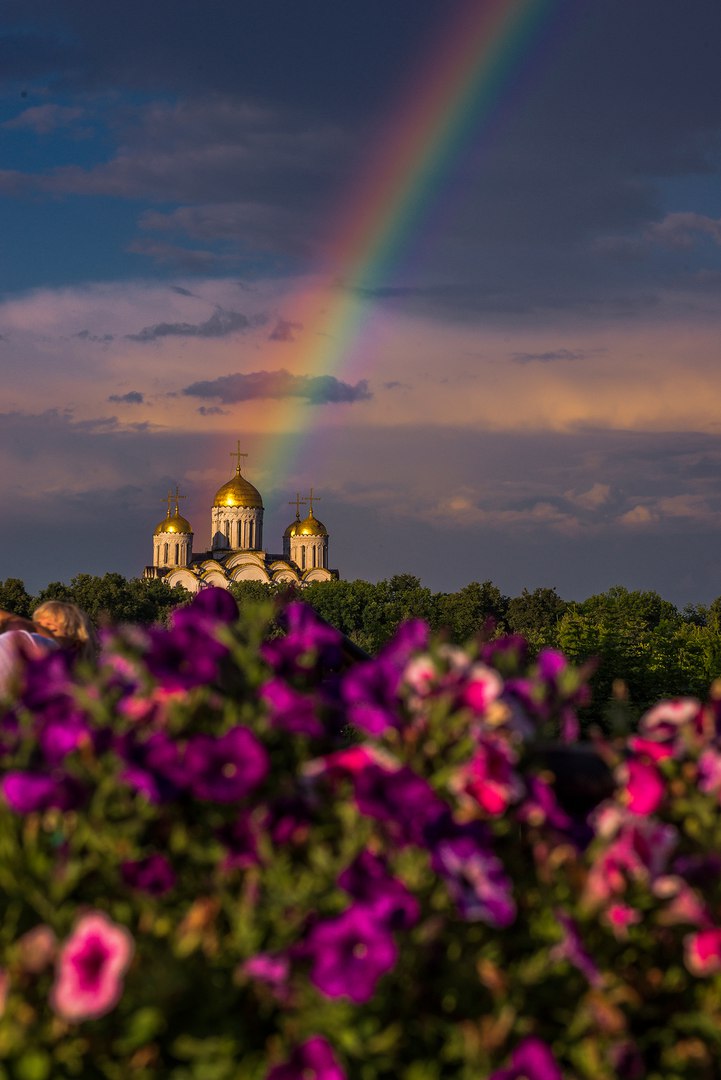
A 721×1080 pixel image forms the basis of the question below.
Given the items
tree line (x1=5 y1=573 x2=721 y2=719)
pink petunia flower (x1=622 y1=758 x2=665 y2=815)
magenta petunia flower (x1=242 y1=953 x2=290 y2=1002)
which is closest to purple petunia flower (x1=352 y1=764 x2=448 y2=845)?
magenta petunia flower (x1=242 y1=953 x2=290 y2=1002)

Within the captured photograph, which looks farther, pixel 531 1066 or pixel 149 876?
pixel 149 876

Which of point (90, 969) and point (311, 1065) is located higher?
point (90, 969)

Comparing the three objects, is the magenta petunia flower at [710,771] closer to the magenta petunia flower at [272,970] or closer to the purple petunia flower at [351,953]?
the purple petunia flower at [351,953]

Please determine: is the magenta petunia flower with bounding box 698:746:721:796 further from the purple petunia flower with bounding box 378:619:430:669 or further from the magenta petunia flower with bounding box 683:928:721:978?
the purple petunia flower with bounding box 378:619:430:669

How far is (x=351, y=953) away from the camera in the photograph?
2.27m

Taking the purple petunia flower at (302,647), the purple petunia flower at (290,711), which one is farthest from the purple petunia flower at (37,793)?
the purple petunia flower at (302,647)

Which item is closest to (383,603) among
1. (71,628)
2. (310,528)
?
(310,528)

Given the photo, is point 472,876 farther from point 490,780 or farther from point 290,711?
point 290,711

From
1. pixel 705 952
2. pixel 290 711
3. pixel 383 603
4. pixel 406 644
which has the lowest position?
pixel 705 952

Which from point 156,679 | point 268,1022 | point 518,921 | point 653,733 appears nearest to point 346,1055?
point 268,1022

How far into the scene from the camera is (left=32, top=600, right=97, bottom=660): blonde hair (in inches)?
206

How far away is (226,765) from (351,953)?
0.49 m

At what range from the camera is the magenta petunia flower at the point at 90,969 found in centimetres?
215

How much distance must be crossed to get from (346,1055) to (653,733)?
46.4 inches
